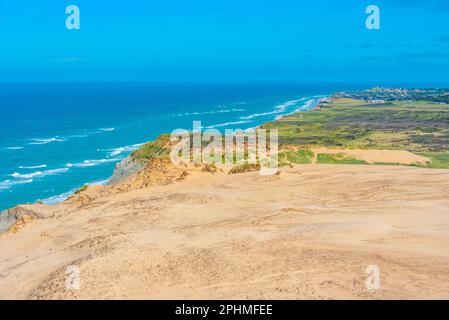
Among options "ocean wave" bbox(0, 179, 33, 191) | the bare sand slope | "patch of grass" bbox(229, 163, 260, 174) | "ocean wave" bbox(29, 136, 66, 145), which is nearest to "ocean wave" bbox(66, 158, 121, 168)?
"ocean wave" bbox(0, 179, 33, 191)

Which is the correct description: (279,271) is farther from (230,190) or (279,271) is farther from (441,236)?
(230,190)

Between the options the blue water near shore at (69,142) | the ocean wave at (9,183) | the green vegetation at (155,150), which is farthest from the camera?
the blue water near shore at (69,142)

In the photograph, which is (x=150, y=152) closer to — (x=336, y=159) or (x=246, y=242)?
(x=336, y=159)

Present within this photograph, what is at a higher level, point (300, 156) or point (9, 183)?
point (300, 156)

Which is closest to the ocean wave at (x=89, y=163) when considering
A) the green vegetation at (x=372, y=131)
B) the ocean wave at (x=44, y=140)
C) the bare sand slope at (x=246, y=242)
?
the ocean wave at (x=44, y=140)

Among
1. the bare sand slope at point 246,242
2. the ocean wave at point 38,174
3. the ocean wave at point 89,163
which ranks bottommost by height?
the ocean wave at point 38,174

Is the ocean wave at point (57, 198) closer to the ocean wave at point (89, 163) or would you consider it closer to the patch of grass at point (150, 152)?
the patch of grass at point (150, 152)

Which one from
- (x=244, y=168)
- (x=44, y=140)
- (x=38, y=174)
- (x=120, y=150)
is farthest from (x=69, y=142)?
(x=244, y=168)
